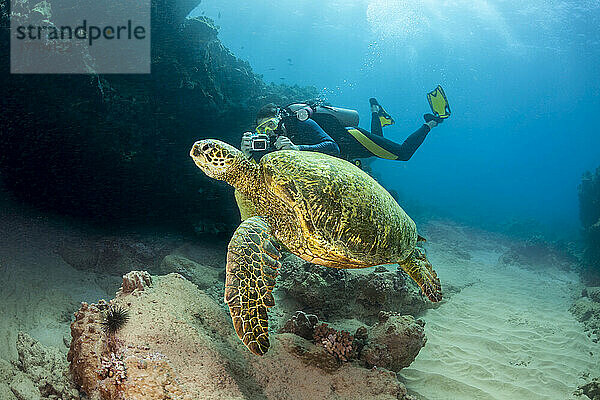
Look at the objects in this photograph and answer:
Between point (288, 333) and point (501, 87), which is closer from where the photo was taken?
point (288, 333)

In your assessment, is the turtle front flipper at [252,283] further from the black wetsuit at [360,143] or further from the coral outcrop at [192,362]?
the black wetsuit at [360,143]

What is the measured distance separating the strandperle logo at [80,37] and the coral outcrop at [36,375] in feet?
15.7

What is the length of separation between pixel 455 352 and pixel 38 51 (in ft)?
28.7

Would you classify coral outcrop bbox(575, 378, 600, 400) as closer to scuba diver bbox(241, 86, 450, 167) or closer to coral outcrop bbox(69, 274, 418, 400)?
coral outcrop bbox(69, 274, 418, 400)

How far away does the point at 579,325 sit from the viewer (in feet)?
22.8

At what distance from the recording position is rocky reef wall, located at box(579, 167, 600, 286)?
11.9 m

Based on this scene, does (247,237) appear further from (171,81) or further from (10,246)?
(171,81)

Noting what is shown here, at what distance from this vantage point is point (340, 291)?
5.00 m

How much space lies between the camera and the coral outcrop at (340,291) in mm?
4855

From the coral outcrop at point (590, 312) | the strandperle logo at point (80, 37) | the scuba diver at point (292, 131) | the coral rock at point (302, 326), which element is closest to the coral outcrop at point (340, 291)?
the coral rock at point (302, 326)

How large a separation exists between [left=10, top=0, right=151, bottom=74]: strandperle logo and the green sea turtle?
4.47 metres

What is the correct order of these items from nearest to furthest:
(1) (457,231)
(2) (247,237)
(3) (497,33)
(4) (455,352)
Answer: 1. (2) (247,237)
2. (4) (455,352)
3. (1) (457,231)
4. (3) (497,33)

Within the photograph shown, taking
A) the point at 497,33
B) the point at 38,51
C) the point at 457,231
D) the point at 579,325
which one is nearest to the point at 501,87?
the point at 497,33

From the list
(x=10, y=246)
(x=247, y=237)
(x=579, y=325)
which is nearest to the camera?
(x=247, y=237)
